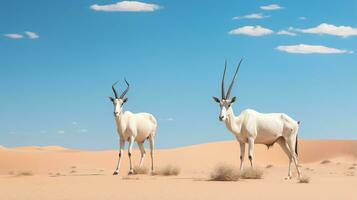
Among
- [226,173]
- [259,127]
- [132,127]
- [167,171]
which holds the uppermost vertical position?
[132,127]

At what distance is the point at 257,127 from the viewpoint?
16484mm

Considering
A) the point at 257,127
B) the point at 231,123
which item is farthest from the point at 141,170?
the point at 257,127

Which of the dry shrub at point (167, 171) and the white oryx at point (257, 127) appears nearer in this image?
the white oryx at point (257, 127)

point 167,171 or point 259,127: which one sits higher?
point 259,127

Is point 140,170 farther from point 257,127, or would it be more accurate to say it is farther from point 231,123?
point 257,127

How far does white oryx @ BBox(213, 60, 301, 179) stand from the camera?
630 inches

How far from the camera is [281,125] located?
16938 mm

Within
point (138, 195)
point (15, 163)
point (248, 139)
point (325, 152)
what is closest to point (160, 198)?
point (138, 195)

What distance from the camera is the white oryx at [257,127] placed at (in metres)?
16.0

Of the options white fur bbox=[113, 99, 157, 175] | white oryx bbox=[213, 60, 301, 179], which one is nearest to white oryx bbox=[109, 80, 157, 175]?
white fur bbox=[113, 99, 157, 175]

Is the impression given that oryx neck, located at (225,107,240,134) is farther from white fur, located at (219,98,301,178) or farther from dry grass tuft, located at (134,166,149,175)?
dry grass tuft, located at (134,166,149,175)

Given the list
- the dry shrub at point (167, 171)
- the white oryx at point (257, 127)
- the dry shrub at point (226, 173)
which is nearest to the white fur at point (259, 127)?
the white oryx at point (257, 127)

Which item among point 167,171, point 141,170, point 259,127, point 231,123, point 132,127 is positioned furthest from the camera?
point 141,170

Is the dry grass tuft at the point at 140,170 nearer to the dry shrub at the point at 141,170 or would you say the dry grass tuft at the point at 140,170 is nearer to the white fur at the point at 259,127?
the dry shrub at the point at 141,170
